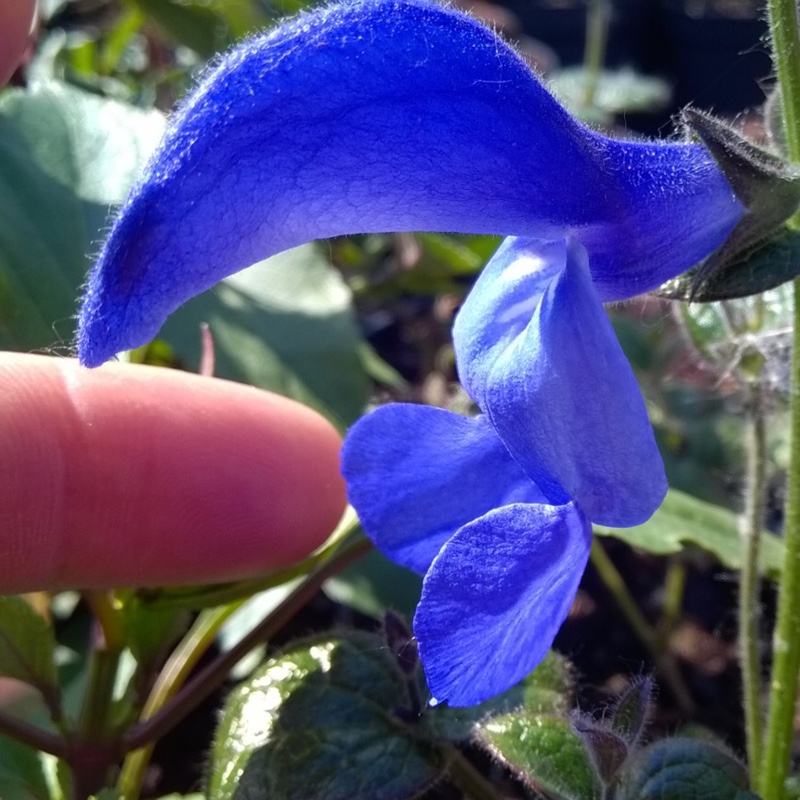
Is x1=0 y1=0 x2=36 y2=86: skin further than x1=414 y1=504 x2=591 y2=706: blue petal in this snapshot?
Yes

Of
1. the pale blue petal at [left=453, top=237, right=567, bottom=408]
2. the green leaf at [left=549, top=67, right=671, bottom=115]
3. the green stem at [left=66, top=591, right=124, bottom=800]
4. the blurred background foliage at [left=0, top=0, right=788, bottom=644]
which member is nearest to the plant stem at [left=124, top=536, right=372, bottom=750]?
the green stem at [left=66, top=591, right=124, bottom=800]

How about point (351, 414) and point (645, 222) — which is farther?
point (351, 414)

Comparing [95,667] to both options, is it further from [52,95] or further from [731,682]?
[731,682]

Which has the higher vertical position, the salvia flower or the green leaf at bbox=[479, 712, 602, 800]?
the salvia flower

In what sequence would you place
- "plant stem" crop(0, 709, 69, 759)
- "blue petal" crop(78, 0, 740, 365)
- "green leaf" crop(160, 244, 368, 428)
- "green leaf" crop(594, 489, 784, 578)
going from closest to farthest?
1. "blue petal" crop(78, 0, 740, 365)
2. "plant stem" crop(0, 709, 69, 759)
3. "green leaf" crop(594, 489, 784, 578)
4. "green leaf" crop(160, 244, 368, 428)

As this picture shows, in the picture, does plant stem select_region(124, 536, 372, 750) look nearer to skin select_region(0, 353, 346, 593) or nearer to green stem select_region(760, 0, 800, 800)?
skin select_region(0, 353, 346, 593)

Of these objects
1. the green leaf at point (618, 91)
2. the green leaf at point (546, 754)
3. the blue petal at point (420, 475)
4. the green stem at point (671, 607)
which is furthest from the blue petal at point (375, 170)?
the green leaf at point (618, 91)

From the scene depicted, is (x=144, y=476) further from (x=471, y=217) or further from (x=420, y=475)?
(x=471, y=217)

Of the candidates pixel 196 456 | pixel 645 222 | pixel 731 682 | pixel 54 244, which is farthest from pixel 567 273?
pixel 731 682
